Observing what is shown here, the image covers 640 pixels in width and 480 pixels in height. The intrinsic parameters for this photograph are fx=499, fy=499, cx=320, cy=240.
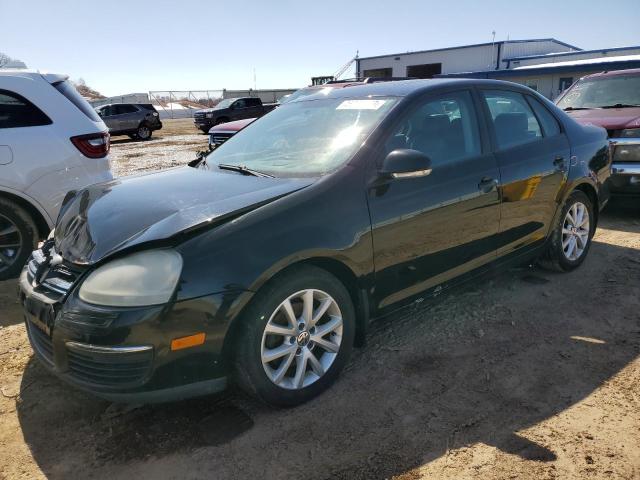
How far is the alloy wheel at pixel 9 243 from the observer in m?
4.44

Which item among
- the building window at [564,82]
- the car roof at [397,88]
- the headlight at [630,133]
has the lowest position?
the headlight at [630,133]

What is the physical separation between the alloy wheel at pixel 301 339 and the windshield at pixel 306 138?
74 cm

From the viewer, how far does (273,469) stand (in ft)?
7.33

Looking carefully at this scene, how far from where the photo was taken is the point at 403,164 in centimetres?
276

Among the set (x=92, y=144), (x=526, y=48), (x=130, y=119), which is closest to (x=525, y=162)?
(x=92, y=144)

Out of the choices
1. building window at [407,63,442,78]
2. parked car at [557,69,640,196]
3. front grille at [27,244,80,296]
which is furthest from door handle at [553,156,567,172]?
building window at [407,63,442,78]

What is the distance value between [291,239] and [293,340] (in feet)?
1.78

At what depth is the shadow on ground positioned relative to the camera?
7.52ft

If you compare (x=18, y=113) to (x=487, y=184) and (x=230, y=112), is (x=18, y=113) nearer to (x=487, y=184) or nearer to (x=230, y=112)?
(x=487, y=184)

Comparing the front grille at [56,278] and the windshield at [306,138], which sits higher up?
the windshield at [306,138]

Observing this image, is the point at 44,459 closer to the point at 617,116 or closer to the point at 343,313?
the point at 343,313

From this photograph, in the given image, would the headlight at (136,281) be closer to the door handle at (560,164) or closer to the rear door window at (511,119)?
the rear door window at (511,119)

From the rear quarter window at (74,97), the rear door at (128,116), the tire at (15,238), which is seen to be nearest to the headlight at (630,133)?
the rear quarter window at (74,97)

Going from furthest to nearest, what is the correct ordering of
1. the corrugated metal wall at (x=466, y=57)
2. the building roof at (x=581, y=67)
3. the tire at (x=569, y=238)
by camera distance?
the corrugated metal wall at (x=466, y=57) → the building roof at (x=581, y=67) → the tire at (x=569, y=238)
